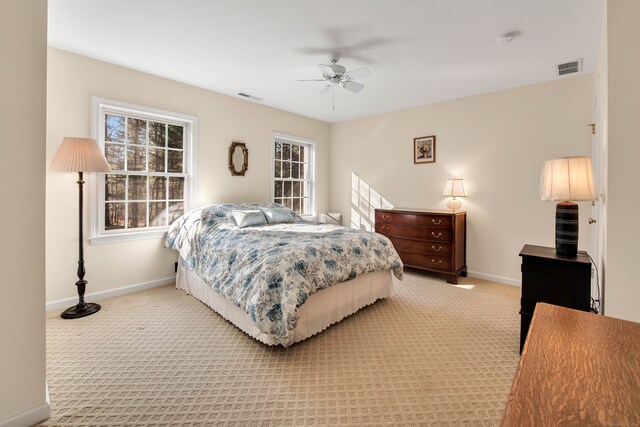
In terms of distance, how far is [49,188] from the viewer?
294cm

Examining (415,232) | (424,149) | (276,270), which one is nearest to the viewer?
(276,270)

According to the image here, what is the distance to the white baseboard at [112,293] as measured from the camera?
301 cm

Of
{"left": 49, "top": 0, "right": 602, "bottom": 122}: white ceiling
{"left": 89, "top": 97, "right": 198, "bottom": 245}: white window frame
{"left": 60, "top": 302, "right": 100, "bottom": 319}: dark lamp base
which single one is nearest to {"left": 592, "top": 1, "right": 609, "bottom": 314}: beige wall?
{"left": 49, "top": 0, "right": 602, "bottom": 122}: white ceiling

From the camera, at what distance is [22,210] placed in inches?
59.0

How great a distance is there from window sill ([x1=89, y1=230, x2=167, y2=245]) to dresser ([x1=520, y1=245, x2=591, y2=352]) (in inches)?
152

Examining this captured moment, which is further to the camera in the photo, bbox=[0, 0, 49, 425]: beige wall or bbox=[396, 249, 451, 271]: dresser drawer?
bbox=[396, 249, 451, 271]: dresser drawer

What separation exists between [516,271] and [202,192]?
170 inches

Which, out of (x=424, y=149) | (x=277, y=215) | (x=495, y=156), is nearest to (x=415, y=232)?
(x=424, y=149)

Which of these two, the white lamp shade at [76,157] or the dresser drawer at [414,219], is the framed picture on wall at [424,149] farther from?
the white lamp shade at [76,157]

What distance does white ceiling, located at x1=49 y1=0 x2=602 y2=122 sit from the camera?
2279 mm

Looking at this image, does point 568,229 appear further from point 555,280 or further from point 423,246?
point 423,246

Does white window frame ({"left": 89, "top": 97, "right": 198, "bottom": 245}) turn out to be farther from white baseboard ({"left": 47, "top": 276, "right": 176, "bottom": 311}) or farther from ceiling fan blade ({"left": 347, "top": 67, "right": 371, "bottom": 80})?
ceiling fan blade ({"left": 347, "top": 67, "right": 371, "bottom": 80})

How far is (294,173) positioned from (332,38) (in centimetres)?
295

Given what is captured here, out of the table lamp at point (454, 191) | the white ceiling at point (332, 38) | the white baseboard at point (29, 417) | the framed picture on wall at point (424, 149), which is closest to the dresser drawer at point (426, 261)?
the table lamp at point (454, 191)
